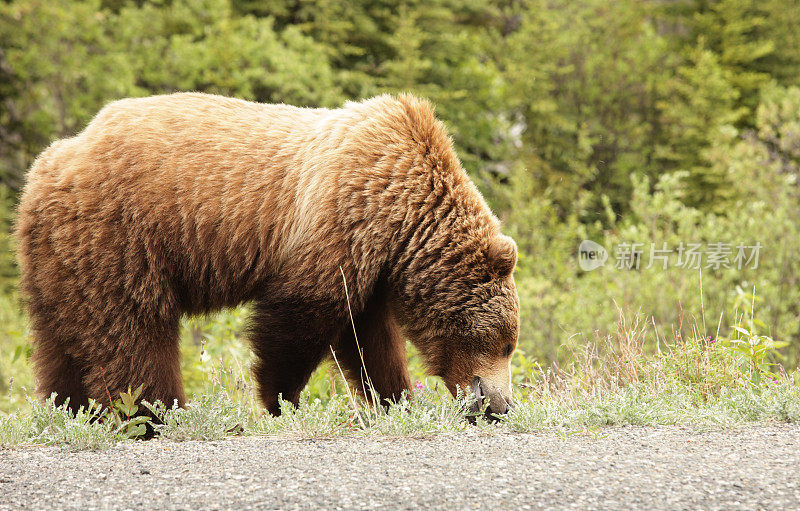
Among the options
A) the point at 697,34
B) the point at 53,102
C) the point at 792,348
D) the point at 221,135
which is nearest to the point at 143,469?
the point at 221,135

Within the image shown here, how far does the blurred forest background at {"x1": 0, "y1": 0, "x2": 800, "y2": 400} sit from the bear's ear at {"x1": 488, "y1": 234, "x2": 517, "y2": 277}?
28.2 feet

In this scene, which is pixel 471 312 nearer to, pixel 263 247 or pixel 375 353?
pixel 375 353

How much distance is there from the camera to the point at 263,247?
4984 mm

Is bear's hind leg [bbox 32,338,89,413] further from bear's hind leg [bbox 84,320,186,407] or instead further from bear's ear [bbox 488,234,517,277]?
bear's ear [bbox 488,234,517,277]

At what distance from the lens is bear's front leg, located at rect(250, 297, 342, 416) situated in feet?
15.2

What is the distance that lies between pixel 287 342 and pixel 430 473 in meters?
1.79

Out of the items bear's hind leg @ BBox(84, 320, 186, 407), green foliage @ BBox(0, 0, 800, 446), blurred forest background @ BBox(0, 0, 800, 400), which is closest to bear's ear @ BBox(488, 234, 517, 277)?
bear's hind leg @ BBox(84, 320, 186, 407)

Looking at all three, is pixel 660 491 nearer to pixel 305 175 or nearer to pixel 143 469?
pixel 143 469

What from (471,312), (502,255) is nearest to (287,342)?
(471,312)

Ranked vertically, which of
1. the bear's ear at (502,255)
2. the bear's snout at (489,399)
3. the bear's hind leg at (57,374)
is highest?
the bear's ear at (502,255)

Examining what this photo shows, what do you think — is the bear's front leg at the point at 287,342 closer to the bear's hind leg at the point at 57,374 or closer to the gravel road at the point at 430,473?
the gravel road at the point at 430,473

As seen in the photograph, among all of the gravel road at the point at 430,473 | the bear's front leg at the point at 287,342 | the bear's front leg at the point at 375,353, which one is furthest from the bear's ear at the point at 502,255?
the gravel road at the point at 430,473

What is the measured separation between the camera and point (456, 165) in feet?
16.6

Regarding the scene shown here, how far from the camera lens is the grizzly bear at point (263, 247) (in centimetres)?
470
